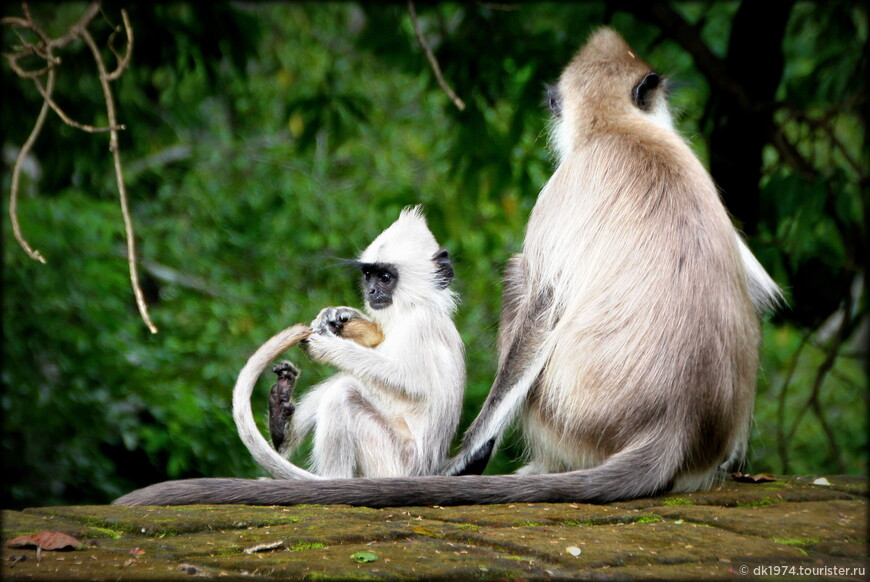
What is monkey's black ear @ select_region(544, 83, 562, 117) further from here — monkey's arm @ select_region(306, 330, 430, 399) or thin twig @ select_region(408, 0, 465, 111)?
monkey's arm @ select_region(306, 330, 430, 399)

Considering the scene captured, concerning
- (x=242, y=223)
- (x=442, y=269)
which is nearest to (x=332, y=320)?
(x=442, y=269)

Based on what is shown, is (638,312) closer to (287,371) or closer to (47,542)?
(287,371)

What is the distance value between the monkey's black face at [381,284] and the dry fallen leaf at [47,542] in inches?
57.5

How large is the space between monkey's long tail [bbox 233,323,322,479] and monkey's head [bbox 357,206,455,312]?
0.38 m

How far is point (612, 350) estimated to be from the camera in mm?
3129

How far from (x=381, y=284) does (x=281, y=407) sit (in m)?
0.57

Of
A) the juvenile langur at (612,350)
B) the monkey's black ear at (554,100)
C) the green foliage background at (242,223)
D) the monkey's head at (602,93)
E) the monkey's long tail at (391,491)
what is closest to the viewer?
the monkey's long tail at (391,491)

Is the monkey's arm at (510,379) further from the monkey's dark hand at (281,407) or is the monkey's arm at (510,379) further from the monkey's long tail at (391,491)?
the monkey's dark hand at (281,407)

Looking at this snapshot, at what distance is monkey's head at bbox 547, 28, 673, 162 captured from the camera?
368cm

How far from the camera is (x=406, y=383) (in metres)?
3.28

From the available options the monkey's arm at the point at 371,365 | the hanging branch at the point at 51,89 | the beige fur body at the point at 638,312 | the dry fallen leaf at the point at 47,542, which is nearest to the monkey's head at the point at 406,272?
the monkey's arm at the point at 371,365

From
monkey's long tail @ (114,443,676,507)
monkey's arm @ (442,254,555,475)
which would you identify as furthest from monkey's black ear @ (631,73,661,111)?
monkey's long tail @ (114,443,676,507)

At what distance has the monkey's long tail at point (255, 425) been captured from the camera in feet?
10.2

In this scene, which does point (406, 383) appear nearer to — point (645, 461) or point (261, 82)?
point (645, 461)
